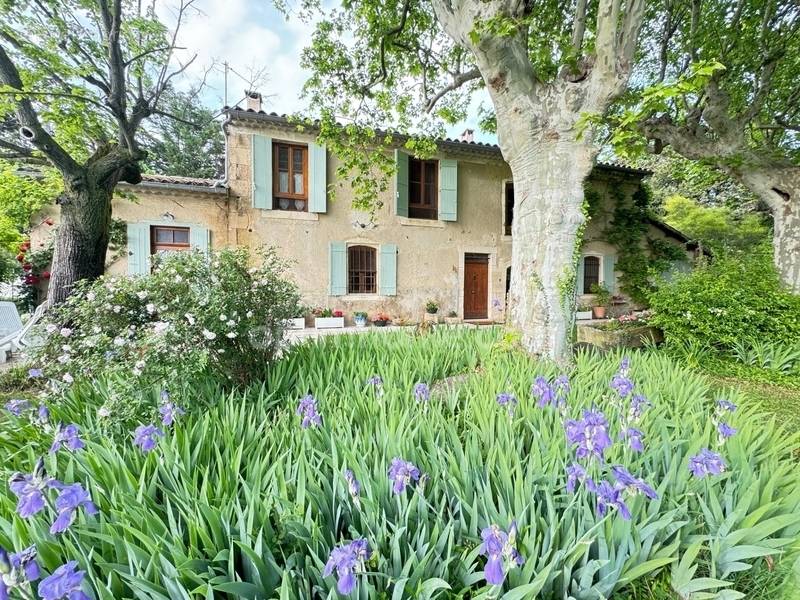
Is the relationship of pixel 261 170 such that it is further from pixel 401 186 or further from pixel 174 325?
pixel 174 325

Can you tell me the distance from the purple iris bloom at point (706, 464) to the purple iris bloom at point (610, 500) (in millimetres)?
458

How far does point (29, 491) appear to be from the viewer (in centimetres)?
116

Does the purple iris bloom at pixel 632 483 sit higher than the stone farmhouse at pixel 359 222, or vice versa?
the stone farmhouse at pixel 359 222

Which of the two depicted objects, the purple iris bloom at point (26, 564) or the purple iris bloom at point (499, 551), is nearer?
the purple iris bloom at point (26, 564)

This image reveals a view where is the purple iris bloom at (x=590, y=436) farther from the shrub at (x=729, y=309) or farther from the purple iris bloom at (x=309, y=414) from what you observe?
the shrub at (x=729, y=309)

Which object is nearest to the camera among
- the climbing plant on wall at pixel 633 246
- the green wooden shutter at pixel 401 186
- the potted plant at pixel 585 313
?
the green wooden shutter at pixel 401 186

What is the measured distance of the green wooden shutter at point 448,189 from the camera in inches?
423

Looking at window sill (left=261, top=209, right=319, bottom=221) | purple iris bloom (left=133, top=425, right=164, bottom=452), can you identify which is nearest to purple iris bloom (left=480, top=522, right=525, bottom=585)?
purple iris bloom (left=133, top=425, right=164, bottom=452)

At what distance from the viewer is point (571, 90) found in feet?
13.6

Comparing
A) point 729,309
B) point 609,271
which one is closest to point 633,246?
point 609,271

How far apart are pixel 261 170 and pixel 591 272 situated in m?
11.1

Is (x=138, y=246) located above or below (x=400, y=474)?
above

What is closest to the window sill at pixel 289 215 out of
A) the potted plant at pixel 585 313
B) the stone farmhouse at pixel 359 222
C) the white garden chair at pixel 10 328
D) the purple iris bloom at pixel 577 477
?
the stone farmhouse at pixel 359 222

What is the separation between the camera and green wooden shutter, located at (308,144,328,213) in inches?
372
